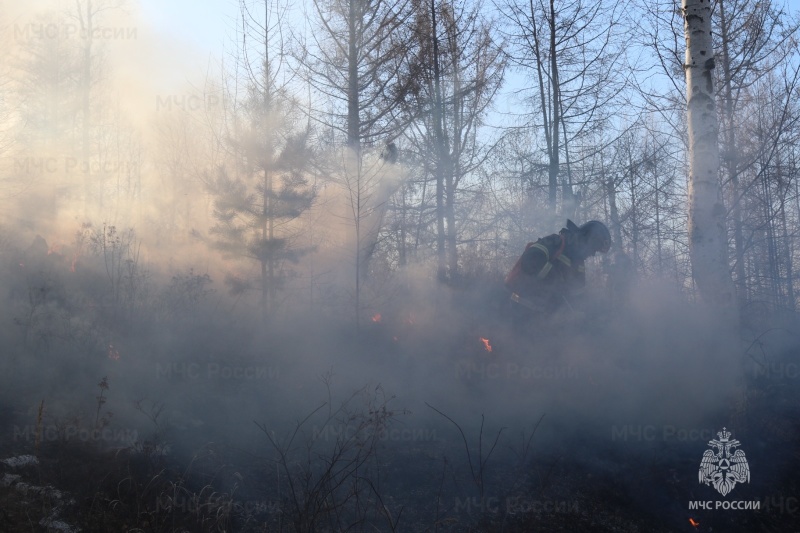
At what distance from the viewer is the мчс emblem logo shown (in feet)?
18.6

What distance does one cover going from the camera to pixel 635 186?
18531mm

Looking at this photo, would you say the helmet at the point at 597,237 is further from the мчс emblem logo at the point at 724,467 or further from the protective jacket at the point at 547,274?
the мчс emblem logo at the point at 724,467

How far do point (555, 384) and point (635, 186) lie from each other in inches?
511

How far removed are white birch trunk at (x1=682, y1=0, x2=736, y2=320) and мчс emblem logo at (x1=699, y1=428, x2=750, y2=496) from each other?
165 centimetres

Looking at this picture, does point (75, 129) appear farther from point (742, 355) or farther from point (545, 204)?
point (742, 355)

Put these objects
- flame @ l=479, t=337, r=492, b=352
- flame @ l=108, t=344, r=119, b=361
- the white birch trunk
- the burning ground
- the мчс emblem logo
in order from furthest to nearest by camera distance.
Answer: flame @ l=479, t=337, r=492, b=352 → flame @ l=108, t=344, r=119, b=361 → the white birch trunk → the мчс emblem logo → the burning ground

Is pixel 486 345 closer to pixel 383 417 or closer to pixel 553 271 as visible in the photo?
pixel 553 271

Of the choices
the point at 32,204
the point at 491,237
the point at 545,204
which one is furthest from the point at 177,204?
the point at 545,204

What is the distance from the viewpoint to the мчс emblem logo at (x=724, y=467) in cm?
568

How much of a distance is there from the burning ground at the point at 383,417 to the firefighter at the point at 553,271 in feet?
1.02

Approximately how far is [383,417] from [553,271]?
3468mm

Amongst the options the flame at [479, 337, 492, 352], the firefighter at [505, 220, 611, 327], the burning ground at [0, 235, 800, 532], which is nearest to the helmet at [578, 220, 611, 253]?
the firefighter at [505, 220, 611, 327]

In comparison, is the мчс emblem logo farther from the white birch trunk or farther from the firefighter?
the firefighter

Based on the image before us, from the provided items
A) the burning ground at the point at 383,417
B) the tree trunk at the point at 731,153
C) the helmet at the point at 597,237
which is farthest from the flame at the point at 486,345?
the tree trunk at the point at 731,153
